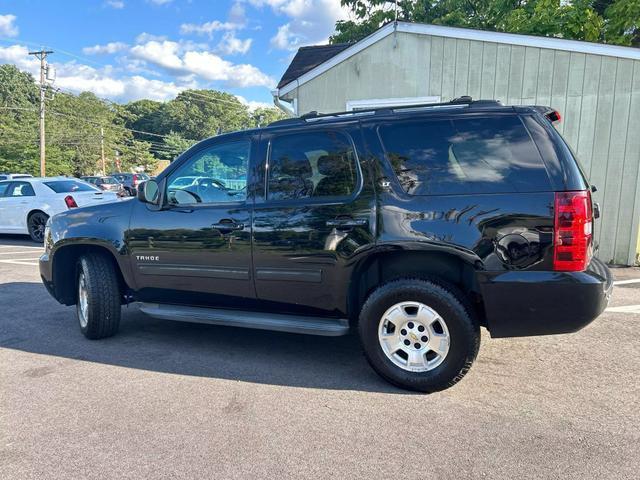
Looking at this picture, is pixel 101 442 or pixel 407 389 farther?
pixel 407 389

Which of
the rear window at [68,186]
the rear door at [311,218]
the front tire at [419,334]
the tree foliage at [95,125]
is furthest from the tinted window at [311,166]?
the tree foliage at [95,125]

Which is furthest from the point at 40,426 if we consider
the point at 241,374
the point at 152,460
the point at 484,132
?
the point at 484,132

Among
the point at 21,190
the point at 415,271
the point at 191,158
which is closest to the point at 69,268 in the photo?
the point at 191,158

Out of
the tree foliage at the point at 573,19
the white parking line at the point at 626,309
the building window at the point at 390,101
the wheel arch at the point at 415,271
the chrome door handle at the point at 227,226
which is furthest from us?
the tree foliage at the point at 573,19

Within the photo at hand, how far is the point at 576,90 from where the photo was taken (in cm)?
762

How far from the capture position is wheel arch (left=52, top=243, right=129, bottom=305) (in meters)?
4.56

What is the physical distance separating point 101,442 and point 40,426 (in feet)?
1.70

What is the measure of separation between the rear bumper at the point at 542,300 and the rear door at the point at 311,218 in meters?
0.92

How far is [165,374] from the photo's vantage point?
3764 millimetres

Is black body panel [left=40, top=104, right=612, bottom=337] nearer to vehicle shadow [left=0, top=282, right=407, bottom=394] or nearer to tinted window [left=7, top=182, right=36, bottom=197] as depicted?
vehicle shadow [left=0, top=282, right=407, bottom=394]

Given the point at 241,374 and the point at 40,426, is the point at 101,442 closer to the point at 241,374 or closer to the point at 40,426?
the point at 40,426

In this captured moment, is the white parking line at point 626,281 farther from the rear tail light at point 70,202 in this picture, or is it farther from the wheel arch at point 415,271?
the rear tail light at point 70,202

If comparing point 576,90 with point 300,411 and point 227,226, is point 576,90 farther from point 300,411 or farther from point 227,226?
point 300,411

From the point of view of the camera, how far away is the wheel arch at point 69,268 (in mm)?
4562
